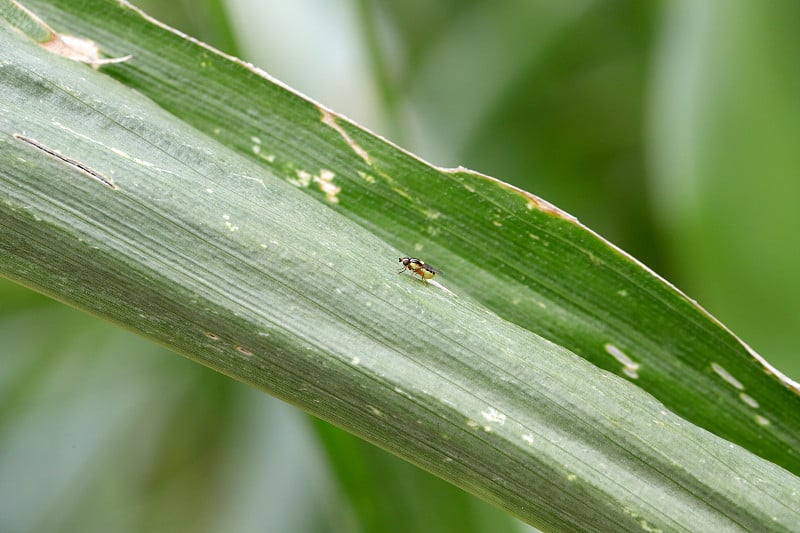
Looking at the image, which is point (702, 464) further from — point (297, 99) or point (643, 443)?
point (297, 99)

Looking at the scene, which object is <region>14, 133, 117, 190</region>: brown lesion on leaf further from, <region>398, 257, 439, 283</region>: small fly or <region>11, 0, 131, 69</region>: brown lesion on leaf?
<region>398, 257, 439, 283</region>: small fly

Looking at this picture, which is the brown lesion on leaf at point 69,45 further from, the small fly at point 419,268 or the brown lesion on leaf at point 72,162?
the small fly at point 419,268

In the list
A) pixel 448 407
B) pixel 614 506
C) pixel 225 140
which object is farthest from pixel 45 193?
pixel 614 506

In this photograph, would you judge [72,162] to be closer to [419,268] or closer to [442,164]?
[419,268]

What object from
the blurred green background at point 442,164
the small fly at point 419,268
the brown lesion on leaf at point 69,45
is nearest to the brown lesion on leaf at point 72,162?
the brown lesion on leaf at point 69,45

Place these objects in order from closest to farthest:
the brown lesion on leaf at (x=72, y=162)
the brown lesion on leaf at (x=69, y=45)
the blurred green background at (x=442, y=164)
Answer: the brown lesion on leaf at (x=72, y=162) < the brown lesion on leaf at (x=69, y=45) < the blurred green background at (x=442, y=164)

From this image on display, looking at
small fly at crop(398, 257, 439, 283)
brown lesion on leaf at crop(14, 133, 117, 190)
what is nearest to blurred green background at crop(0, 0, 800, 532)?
small fly at crop(398, 257, 439, 283)
